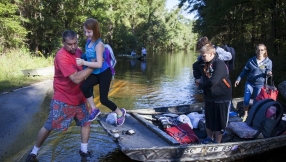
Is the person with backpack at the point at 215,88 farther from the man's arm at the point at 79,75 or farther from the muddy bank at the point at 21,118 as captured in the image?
the muddy bank at the point at 21,118

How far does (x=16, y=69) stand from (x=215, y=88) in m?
14.0

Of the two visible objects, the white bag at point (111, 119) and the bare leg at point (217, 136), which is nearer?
the bare leg at point (217, 136)

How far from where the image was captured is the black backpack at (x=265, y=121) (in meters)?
5.89

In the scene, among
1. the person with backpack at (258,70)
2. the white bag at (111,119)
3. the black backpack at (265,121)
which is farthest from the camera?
the person with backpack at (258,70)

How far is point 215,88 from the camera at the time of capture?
5.18 metres

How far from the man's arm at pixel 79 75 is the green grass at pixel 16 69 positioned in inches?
317

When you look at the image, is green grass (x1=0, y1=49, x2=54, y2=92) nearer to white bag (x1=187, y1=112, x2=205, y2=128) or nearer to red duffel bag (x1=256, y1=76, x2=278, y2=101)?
white bag (x1=187, y1=112, x2=205, y2=128)

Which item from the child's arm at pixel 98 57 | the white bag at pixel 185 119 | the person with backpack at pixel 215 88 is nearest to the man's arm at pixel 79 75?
the child's arm at pixel 98 57

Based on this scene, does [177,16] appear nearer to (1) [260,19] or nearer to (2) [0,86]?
(1) [260,19]

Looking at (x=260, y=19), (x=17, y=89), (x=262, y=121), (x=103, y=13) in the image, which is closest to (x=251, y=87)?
(x=262, y=121)

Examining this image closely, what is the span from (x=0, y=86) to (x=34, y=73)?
4.57m

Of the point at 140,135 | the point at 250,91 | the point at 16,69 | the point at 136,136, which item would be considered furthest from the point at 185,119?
the point at 16,69

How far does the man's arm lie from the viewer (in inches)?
181

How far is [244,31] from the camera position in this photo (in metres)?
29.8
